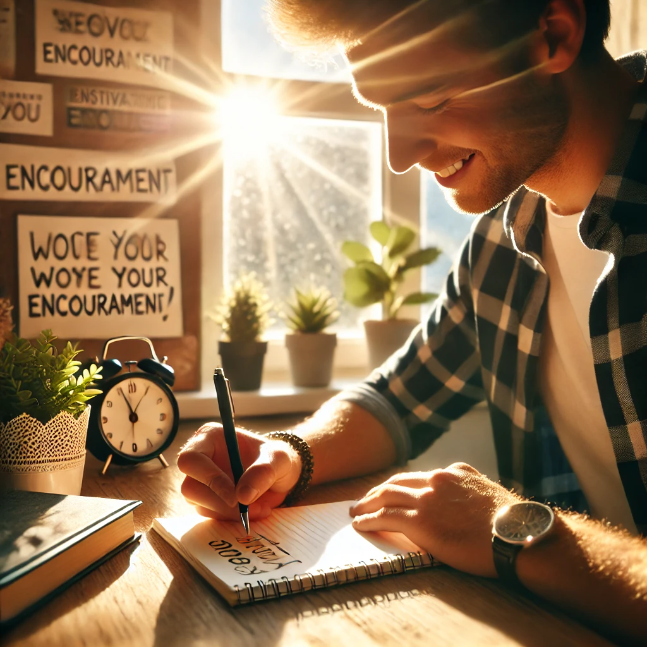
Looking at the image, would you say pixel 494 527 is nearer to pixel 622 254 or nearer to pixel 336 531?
pixel 336 531

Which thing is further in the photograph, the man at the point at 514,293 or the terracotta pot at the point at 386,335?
the terracotta pot at the point at 386,335

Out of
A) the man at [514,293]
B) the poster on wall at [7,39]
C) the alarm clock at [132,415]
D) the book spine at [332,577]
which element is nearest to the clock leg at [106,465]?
the alarm clock at [132,415]

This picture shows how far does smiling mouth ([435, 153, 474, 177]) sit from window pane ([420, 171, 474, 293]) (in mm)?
794

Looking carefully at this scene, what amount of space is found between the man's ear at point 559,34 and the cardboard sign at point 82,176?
0.84 m

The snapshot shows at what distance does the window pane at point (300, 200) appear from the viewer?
1.66m

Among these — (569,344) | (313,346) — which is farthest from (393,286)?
(569,344)

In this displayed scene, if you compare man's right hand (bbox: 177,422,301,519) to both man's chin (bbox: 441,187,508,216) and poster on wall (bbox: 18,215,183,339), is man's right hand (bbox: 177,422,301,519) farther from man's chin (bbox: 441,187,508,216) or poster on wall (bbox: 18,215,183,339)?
poster on wall (bbox: 18,215,183,339)

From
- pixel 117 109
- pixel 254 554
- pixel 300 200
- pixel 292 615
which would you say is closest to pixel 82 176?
→ pixel 117 109

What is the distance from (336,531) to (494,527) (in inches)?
7.2

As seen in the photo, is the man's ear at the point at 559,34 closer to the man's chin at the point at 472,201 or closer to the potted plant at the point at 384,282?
the man's chin at the point at 472,201

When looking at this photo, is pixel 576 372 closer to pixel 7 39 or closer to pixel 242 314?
pixel 242 314

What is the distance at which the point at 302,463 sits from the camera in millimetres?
942

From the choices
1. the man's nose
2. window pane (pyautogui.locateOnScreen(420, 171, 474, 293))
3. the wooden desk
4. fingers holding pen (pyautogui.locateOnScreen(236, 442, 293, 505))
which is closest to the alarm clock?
fingers holding pen (pyautogui.locateOnScreen(236, 442, 293, 505))

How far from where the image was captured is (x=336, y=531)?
0.76 m
